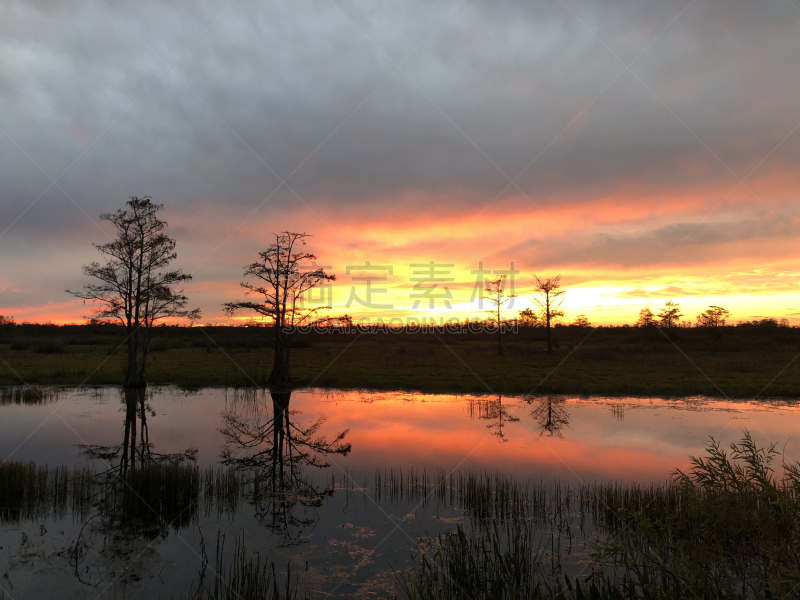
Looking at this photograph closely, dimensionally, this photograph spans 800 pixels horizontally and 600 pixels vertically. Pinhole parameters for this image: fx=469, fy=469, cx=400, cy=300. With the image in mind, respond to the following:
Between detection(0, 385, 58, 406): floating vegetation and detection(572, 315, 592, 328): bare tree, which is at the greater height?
detection(572, 315, 592, 328): bare tree

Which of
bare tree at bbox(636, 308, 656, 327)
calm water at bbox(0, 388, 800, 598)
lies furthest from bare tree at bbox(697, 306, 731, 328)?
calm water at bbox(0, 388, 800, 598)

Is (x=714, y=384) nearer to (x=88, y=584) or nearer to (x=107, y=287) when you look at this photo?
(x=88, y=584)

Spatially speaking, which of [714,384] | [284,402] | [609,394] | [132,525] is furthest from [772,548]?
[714,384]

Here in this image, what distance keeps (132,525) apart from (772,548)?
11.2 metres

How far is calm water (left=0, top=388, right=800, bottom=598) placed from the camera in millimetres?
8393

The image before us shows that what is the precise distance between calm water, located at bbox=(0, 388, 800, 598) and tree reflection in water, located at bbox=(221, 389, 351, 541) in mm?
76

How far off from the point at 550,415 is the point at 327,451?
38.0ft

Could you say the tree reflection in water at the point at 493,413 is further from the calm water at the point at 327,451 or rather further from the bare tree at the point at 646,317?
the bare tree at the point at 646,317

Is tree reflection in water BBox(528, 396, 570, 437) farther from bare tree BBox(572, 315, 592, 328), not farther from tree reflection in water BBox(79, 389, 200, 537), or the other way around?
bare tree BBox(572, 315, 592, 328)

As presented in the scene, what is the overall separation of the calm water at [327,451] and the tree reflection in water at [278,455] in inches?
3.0

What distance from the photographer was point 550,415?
22703mm

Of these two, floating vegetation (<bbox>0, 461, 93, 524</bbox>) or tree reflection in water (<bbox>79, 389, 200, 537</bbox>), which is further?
floating vegetation (<bbox>0, 461, 93, 524</bbox>)

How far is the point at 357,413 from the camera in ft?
77.3

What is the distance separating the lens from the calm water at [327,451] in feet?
27.5
